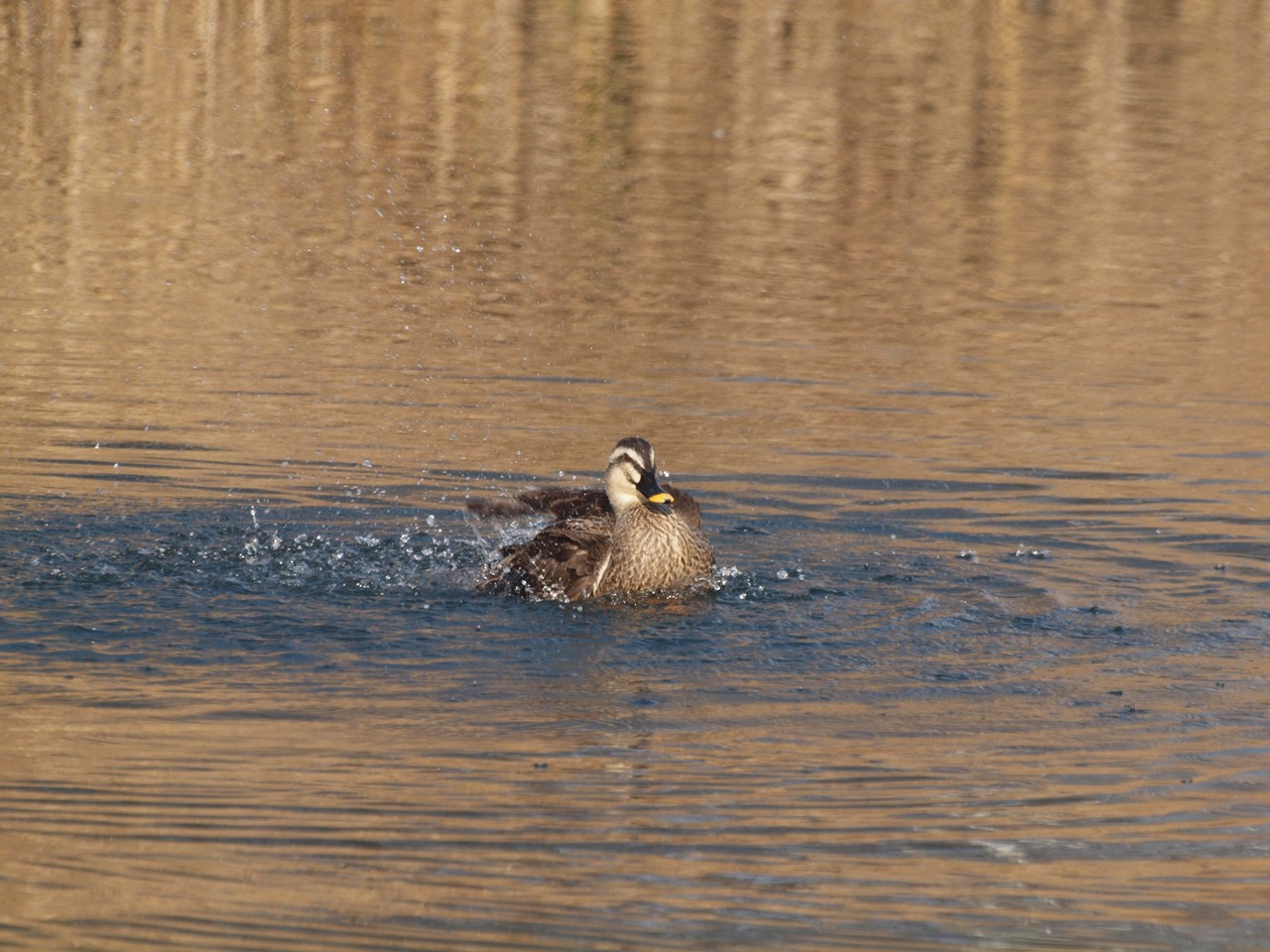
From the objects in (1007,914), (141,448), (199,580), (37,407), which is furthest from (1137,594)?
(37,407)

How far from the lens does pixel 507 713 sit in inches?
299

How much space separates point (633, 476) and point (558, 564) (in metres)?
0.59

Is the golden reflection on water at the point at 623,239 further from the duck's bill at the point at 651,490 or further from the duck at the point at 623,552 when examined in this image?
the duck's bill at the point at 651,490

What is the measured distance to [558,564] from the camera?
957 centimetres

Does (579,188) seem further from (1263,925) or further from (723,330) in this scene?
(1263,925)

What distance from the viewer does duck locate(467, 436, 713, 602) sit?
9.54 m

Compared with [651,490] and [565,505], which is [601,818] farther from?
[565,505]

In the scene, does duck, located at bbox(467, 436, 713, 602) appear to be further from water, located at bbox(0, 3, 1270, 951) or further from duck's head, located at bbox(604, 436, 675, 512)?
water, located at bbox(0, 3, 1270, 951)

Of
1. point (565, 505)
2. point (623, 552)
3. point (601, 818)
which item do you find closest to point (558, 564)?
point (623, 552)

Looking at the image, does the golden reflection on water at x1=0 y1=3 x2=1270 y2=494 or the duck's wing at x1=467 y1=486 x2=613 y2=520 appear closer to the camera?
the duck's wing at x1=467 y1=486 x2=613 y2=520

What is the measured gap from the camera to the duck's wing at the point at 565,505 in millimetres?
10047

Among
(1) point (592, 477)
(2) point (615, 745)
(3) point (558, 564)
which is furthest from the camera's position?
(1) point (592, 477)

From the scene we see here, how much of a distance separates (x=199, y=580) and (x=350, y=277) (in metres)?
7.30

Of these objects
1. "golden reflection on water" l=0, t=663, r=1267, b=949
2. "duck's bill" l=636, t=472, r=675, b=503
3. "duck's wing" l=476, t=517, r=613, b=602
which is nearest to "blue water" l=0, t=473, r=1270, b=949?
"golden reflection on water" l=0, t=663, r=1267, b=949
